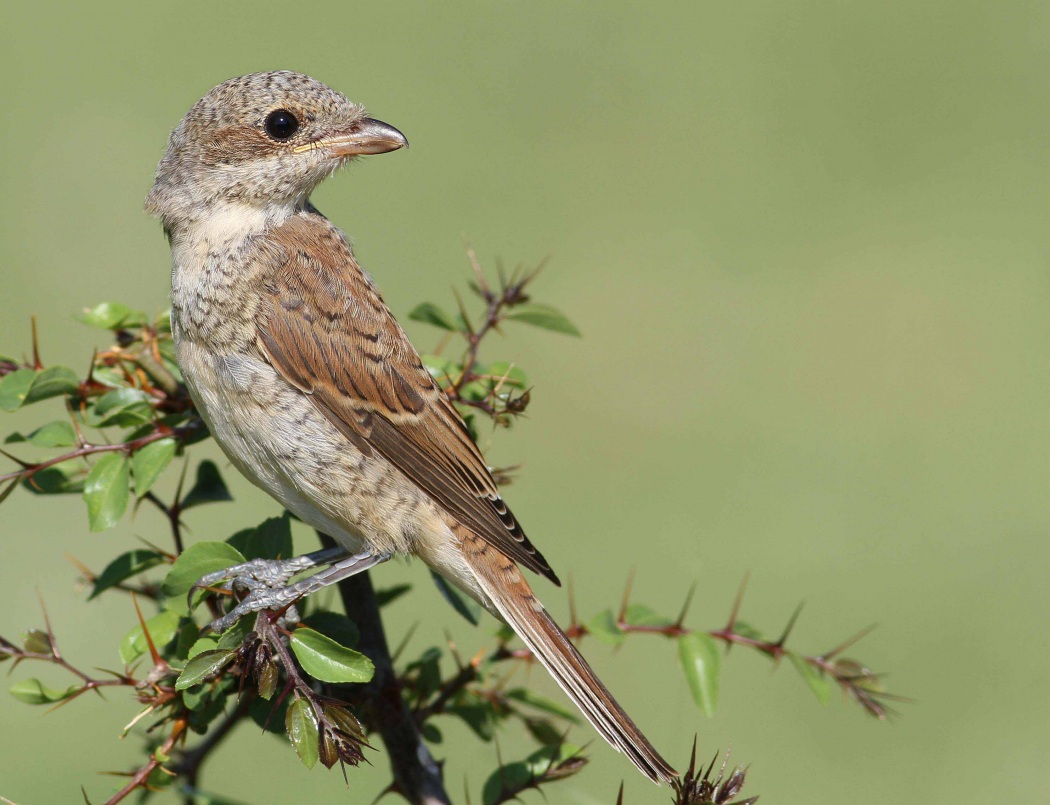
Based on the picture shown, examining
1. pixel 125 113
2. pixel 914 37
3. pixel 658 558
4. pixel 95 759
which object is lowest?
pixel 95 759

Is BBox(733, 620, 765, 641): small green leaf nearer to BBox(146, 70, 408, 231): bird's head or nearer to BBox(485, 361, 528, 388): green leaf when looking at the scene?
BBox(485, 361, 528, 388): green leaf

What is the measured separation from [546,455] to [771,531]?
152cm

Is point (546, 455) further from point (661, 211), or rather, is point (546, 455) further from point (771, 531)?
point (661, 211)

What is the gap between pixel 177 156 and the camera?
3.71 metres

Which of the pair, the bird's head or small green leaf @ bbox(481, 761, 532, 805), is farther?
the bird's head

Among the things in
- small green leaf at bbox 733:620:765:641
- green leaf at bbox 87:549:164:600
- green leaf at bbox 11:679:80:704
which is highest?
small green leaf at bbox 733:620:765:641

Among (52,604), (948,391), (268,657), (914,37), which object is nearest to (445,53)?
(914,37)

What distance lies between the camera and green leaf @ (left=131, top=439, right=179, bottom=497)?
9.14 ft

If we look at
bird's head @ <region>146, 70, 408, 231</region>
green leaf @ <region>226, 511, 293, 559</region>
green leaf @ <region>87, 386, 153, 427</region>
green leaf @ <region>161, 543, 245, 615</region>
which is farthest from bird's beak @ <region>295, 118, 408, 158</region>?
green leaf @ <region>161, 543, 245, 615</region>

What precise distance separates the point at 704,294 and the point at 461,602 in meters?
6.39

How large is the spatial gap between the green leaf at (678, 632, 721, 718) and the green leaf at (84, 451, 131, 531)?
1.32 meters

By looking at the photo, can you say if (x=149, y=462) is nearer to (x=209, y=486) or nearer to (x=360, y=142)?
(x=209, y=486)

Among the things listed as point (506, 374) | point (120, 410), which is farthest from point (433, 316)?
point (120, 410)

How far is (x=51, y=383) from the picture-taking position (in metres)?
2.92
